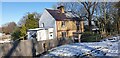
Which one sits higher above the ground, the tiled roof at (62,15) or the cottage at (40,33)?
the tiled roof at (62,15)

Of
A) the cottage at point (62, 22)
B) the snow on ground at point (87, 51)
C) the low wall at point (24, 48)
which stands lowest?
the snow on ground at point (87, 51)

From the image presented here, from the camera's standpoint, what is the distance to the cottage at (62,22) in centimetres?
2834

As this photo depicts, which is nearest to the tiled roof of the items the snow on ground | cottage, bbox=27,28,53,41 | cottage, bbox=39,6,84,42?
cottage, bbox=39,6,84,42

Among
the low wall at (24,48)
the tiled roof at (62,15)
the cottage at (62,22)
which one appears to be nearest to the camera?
the low wall at (24,48)

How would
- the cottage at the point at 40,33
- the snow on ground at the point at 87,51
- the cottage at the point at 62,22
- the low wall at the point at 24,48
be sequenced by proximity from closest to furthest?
the low wall at the point at 24,48, the snow on ground at the point at 87,51, the cottage at the point at 40,33, the cottage at the point at 62,22

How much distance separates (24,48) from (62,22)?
722 inches

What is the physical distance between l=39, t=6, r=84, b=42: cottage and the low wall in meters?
13.0

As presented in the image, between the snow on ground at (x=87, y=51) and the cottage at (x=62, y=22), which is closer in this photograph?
the snow on ground at (x=87, y=51)

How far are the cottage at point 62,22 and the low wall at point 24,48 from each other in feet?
42.8

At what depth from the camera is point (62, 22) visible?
94.3 feet

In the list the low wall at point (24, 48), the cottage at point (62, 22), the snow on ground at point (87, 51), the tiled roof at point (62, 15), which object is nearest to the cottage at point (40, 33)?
the cottage at point (62, 22)

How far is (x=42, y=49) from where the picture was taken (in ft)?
43.1

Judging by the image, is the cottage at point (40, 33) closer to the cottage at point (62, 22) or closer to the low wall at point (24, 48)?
the cottage at point (62, 22)

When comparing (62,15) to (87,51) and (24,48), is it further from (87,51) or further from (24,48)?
(24,48)
